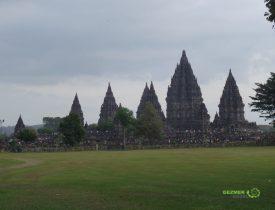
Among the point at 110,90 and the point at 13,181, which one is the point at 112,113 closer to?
the point at 110,90

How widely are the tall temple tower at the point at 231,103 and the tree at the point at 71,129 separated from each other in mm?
71917

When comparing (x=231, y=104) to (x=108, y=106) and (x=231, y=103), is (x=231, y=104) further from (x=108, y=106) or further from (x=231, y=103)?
(x=108, y=106)

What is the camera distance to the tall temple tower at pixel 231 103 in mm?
151625

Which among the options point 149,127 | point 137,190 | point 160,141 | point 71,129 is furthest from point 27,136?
point 137,190

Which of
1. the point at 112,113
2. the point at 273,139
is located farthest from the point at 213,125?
the point at 273,139

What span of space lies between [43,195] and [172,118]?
470 feet

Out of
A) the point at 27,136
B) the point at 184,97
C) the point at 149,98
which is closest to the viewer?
the point at 27,136

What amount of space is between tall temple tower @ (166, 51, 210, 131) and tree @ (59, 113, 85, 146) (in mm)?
69707

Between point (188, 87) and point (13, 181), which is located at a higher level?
point (188, 87)

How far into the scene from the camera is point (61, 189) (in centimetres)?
2062

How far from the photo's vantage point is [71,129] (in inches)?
3457

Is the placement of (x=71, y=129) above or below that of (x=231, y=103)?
below

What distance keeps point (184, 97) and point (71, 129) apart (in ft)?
243

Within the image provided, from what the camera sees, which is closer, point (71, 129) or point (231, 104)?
point (71, 129)
